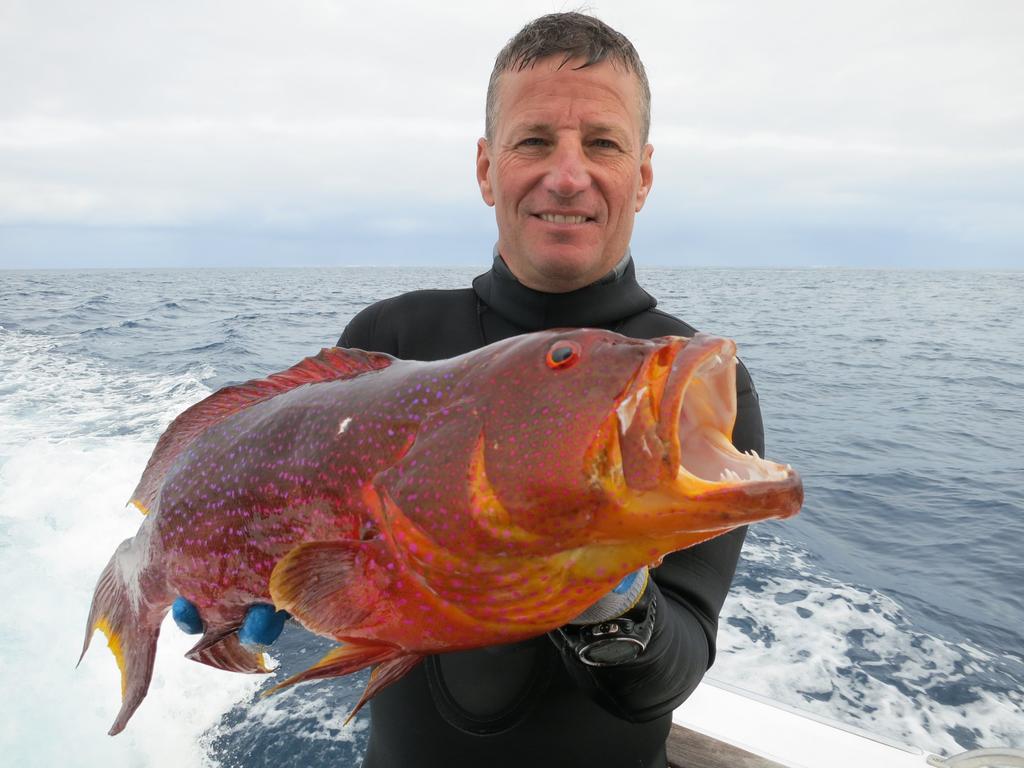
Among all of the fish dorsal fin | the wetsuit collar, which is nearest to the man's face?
the wetsuit collar

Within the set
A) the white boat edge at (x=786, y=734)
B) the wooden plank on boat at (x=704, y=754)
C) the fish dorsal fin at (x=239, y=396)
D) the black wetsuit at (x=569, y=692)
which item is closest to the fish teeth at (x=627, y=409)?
the black wetsuit at (x=569, y=692)

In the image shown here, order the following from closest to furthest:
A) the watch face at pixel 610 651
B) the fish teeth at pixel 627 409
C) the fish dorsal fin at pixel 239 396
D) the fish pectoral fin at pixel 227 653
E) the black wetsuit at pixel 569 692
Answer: the fish teeth at pixel 627 409 < the watch face at pixel 610 651 < the black wetsuit at pixel 569 692 < the fish dorsal fin at pixel 239 396 < the fish pectoral fin at pixel 227 653

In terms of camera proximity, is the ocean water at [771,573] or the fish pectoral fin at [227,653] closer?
the fish pectoral fin at [227,653]

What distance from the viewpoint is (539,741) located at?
8.39ft

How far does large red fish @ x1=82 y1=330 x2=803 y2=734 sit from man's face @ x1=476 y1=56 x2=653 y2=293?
41.9 inches

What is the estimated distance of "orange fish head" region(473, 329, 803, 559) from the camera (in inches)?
52.6

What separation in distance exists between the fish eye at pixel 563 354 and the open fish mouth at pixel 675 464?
0.60 feet

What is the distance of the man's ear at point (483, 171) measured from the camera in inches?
125

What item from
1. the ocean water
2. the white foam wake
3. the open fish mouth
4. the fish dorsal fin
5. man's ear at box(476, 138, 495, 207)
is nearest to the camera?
the open fish mouth

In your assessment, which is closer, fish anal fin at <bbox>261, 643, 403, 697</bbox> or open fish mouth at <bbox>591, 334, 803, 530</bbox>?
open fish mouth at <bbox>591, 334, 803, 530</bbox>

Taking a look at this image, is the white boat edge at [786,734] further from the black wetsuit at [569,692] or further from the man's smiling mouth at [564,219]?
the man's smiling mouth at [564,219]

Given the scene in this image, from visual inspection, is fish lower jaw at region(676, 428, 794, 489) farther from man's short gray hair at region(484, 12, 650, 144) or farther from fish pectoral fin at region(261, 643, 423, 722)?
man's short gray hair at region(484, 12, 650, 144)

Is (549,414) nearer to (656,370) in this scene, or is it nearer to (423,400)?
(656,370)

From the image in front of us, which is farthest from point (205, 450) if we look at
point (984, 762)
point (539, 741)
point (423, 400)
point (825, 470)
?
point (825, 470)
